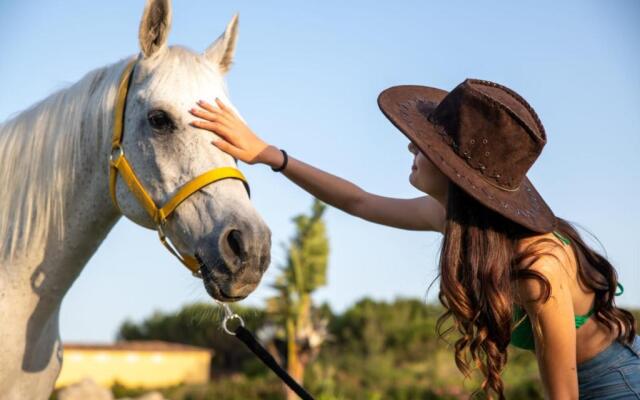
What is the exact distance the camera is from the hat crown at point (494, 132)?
82.5 inches

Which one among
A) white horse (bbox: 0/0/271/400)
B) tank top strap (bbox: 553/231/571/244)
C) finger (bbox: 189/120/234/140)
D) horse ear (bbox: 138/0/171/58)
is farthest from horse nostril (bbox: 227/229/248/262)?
tank top strap (bbox: 553/231/571/244)

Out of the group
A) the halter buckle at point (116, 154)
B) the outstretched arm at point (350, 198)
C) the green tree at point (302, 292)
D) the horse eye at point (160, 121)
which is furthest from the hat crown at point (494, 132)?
the green tree at point (302, 292)

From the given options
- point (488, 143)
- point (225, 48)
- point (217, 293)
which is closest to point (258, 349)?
point (217, 293)

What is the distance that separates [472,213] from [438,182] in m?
0.17

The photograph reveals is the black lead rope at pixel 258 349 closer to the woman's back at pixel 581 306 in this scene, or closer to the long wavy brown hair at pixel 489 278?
the long wavy brown hair at pixel 489 278

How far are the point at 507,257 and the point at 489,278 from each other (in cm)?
9

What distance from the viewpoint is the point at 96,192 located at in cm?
262

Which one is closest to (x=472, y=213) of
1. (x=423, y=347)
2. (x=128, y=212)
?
(x=128, y=212)

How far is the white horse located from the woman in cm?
16

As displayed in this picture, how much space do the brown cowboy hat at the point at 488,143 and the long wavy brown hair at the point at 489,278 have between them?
0.31ft

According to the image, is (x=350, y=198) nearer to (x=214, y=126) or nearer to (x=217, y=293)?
(x=214, y=126)

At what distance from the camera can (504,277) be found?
6.97 ft

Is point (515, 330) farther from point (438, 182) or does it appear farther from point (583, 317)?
point (438, 182)

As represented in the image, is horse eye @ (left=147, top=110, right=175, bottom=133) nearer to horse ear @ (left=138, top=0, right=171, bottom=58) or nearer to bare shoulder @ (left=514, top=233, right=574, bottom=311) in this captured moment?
horse ear @ (left=138, top=0, right=171, bottom=58)
